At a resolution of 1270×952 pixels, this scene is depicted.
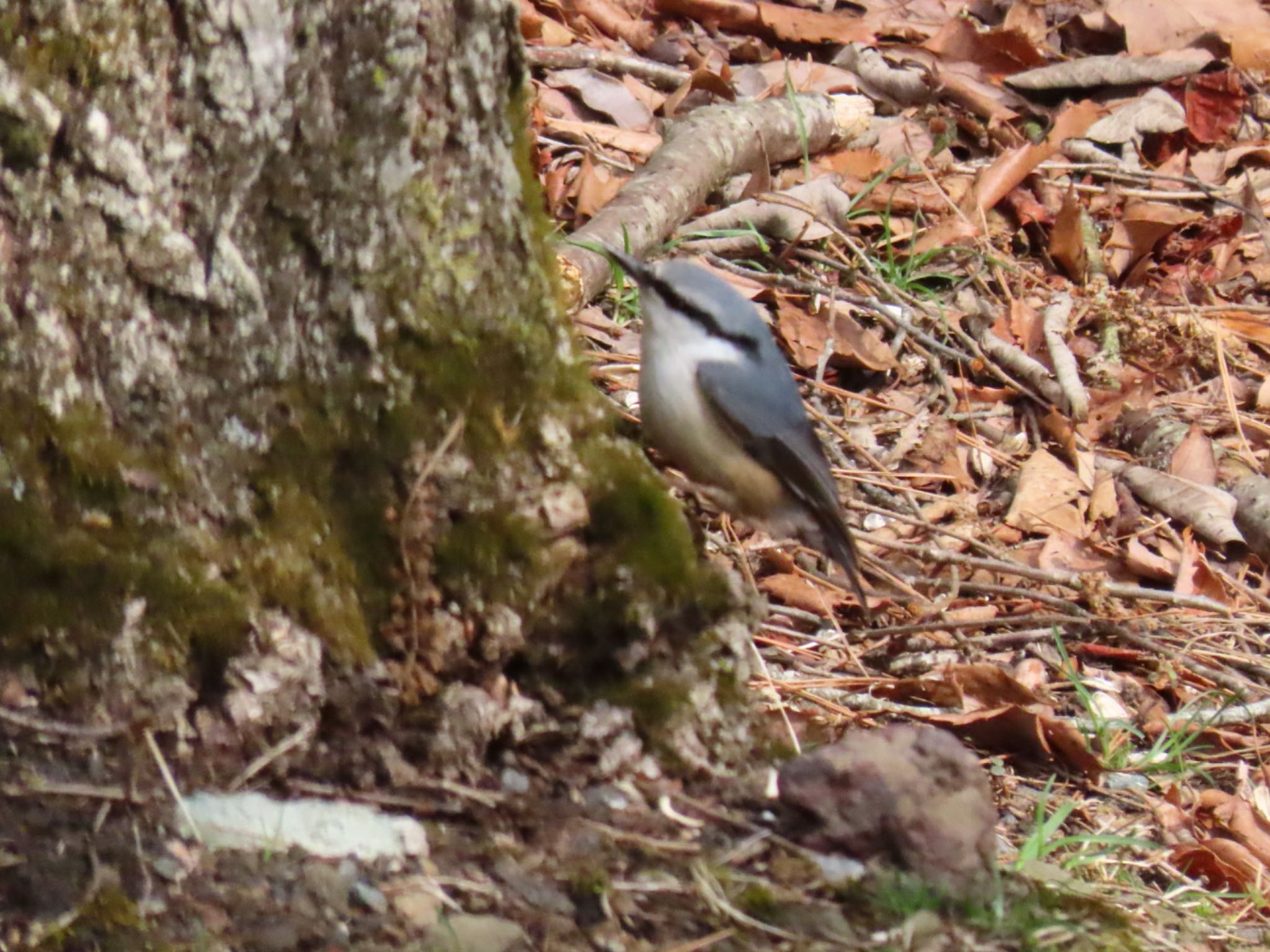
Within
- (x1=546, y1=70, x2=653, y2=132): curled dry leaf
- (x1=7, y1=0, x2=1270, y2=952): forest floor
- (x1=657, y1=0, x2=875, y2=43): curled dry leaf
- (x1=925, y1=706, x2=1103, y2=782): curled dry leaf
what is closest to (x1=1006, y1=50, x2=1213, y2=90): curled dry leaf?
(x1=7, y1=0, x2=1270, y2=952): forest floor

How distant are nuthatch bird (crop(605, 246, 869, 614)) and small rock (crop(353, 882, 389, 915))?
1417 mm

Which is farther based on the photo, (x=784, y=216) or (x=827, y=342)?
(x=784, y=216)

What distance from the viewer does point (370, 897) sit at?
173 cm

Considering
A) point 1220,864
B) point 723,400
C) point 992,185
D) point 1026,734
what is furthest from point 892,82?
point 1220,864

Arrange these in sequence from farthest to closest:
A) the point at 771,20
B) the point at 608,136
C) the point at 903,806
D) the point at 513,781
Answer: the point at 771,20
the point at 608,136
the point at 513,781
the point at 903,806

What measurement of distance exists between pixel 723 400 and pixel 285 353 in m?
1.25

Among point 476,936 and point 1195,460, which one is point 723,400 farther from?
point 1195,460

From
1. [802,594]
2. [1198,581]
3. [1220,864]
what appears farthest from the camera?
[1198,581]

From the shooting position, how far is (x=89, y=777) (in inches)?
69.8

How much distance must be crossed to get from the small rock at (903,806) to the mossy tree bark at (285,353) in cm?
35

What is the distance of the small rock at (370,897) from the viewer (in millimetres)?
1719

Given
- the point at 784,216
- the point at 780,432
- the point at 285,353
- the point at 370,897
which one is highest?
the point at 285,353

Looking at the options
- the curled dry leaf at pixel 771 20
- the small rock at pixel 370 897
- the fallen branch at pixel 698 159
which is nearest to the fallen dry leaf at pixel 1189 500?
the fallen branch at pixel 698 159

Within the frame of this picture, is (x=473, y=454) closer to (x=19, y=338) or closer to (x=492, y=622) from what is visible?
(x=492, y=622)
